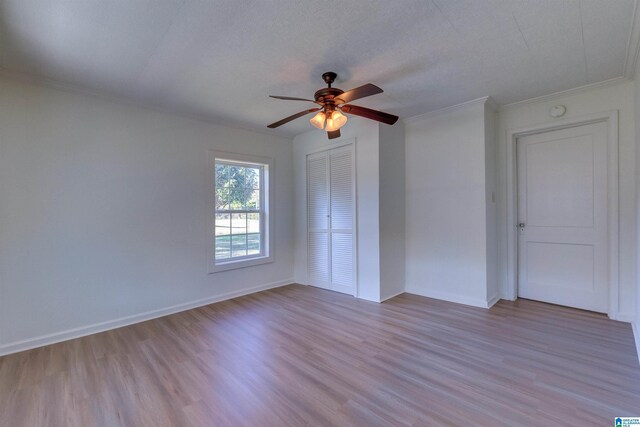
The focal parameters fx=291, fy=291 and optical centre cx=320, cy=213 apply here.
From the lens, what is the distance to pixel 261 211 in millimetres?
4465

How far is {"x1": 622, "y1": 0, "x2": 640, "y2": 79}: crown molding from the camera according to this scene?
1889 mm

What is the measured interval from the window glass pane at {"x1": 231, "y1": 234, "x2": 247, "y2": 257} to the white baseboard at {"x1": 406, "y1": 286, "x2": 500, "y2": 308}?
95.5 inches

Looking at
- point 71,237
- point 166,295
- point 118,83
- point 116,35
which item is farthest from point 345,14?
point 166,295

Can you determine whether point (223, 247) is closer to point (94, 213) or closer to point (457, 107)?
point (94, 213)

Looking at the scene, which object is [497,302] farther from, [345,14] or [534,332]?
[345,14]

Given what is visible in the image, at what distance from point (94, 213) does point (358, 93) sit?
282 centimetres

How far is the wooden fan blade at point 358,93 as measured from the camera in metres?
2.03

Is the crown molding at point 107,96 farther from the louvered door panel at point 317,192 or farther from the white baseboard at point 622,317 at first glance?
the white baseboard at point 622,317

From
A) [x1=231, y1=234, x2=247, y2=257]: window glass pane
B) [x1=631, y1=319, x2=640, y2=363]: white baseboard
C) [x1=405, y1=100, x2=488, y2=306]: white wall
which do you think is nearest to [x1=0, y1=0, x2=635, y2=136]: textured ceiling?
[x1=405, y1=100, x2=488, y2=306]: white wall

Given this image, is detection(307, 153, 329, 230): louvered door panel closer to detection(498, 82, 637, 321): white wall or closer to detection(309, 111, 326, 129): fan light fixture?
detection(309, 111, 326, 129): fan light fixture

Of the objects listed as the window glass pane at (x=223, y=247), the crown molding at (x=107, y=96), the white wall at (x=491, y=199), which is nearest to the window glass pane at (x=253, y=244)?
the window glass pane at (x=223, y=247)

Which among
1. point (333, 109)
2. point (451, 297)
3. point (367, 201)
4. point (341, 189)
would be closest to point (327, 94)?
point (333, 109)

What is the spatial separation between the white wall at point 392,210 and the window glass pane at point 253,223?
1.89 metres

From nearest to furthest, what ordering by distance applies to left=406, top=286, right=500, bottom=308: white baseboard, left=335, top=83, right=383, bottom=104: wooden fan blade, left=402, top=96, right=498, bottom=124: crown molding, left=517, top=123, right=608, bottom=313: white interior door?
left=335, top=83, right=383, bottom=104: wooden fan blade → left=517, top=123, right=608, bottom=313: white interior door → left=402, top=96, right=498, bottom=124: crown molding → left=406, top=286, right=500, bottom=308: white baseboard
